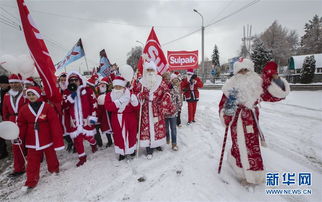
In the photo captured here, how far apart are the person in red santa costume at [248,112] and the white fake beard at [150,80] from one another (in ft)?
5.17

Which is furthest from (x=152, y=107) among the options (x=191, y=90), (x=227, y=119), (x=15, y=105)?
(x=15, y=105)

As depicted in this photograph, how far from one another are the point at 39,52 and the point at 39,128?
133 cm

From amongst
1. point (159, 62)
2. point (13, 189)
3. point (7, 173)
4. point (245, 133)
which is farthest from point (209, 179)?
point (7, 173)

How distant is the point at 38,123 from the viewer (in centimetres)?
301

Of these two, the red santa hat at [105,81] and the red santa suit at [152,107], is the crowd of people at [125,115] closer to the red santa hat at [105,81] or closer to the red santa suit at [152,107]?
the red santa suit at [152,107]

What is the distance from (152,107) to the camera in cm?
369

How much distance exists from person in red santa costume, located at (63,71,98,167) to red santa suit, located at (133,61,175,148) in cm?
108

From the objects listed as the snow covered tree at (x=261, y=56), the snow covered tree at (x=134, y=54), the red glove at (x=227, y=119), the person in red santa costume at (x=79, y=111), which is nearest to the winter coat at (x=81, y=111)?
the person in red santa costume at (x=79, y=111)

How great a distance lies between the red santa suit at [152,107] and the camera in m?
3.65

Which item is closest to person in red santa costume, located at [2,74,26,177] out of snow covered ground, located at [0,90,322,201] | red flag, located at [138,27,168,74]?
snow covered ground, located at [0,90,322,201]

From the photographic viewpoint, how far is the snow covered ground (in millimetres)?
Result: 2582

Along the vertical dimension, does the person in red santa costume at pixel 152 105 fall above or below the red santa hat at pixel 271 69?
below

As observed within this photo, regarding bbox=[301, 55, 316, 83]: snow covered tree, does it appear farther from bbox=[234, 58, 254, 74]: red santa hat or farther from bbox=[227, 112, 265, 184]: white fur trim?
bbox=[227, 112, 265, 184]: white fur trim

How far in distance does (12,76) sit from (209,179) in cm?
431
